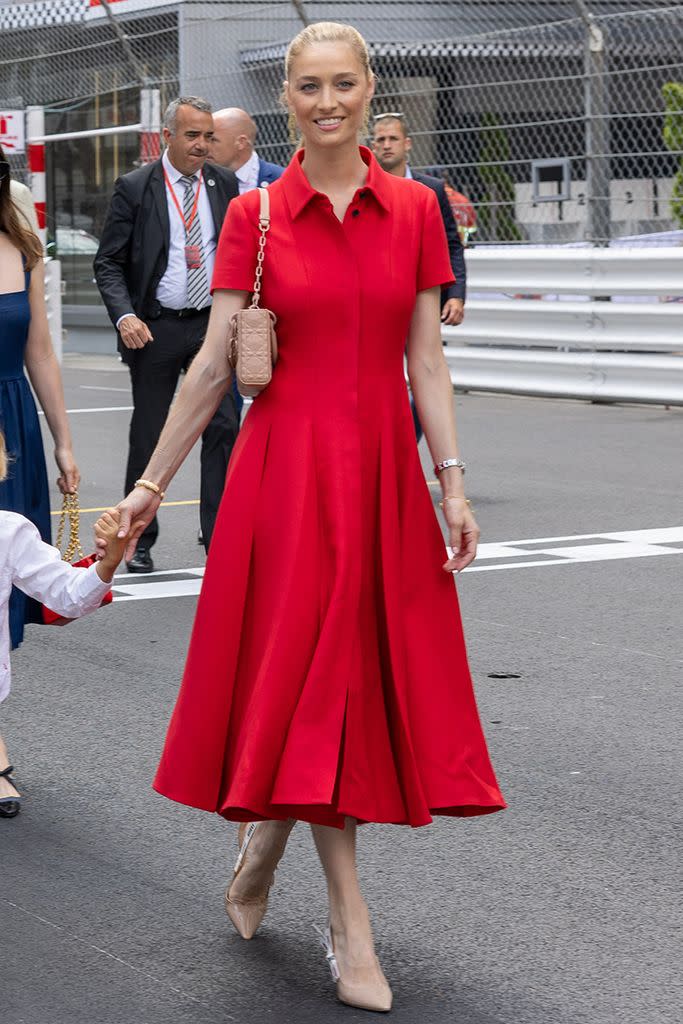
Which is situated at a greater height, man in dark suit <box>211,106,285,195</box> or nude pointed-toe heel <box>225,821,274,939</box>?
man in dark suit <box>211,106,285,195</box>

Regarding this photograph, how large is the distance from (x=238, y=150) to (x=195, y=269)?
1.67 m

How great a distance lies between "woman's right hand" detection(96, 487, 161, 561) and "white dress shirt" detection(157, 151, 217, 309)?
4.73 m

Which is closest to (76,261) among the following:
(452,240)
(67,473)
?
(452,240)

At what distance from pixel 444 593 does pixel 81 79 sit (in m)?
19.0

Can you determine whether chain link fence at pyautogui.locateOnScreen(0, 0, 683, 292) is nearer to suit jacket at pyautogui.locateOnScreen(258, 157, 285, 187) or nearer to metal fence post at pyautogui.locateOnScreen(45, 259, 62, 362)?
metal fence post at pyautogui.locateOnScreen(45, 259, 62, 362)

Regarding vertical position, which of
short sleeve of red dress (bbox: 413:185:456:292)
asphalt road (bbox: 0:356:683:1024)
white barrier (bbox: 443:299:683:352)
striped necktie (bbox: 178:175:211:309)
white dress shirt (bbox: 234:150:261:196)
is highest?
white dress shirt (bbox: 234:150:261:196)

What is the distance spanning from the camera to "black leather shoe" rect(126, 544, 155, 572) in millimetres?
8453

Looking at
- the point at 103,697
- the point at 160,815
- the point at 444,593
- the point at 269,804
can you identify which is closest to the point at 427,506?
the point at 444,593

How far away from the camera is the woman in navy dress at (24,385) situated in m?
5.32

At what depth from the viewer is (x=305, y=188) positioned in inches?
150

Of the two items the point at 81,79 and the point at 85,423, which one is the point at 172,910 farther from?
the point at 81,79

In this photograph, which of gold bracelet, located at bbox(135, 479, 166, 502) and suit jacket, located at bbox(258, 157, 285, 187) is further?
suit jacket, located at bbox(258, 157, 285, 187)

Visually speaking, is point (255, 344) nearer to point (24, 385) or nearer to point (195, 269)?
point (24, 385)

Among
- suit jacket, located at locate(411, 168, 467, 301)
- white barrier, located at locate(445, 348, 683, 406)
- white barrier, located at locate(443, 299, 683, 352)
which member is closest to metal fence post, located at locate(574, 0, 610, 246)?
white barrier, located at locate(443, 299, 683, 352)
